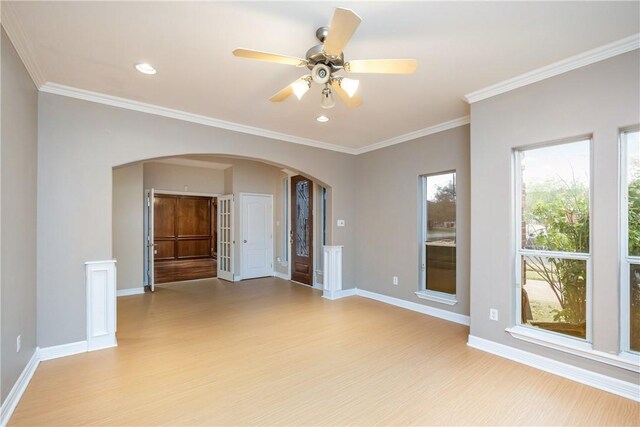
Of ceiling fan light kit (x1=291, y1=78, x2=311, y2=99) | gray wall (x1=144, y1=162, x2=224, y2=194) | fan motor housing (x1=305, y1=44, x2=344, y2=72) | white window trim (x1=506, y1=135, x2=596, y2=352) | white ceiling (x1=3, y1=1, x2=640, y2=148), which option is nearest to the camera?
white ceiling (x1=3, y1=1, x2=640, y2=148)

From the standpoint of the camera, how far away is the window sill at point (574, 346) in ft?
7.77

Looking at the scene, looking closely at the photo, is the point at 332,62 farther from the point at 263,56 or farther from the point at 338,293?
the point at 338,293

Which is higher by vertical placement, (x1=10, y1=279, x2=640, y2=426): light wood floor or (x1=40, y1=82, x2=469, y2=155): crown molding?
(x1=40, y1=82, x2=469, y2=155): crown molding

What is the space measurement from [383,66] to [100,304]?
3.57 metres

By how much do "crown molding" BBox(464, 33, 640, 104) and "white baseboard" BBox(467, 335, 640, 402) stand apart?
2552mm

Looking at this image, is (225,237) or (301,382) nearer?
(301,382)

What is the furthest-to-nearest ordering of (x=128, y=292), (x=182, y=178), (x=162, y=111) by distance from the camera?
(x=182, y=178)
(x=128, y=292)
(x=162, y=111)

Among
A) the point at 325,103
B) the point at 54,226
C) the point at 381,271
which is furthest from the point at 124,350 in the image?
the point at 381,271

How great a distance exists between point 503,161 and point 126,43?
351 centimetres

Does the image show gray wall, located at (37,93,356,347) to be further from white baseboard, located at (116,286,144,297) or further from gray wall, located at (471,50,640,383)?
gray wall, located at (471,50,640,383)

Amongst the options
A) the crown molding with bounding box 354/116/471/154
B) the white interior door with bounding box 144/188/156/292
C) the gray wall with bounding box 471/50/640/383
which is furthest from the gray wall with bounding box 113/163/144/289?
the gray wall with bounding box 471/50/640/383

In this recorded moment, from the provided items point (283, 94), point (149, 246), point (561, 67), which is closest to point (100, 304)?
point (283, 94)

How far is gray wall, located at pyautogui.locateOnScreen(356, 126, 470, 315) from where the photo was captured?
13.7 ft

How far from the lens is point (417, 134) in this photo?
4707 millimetres
